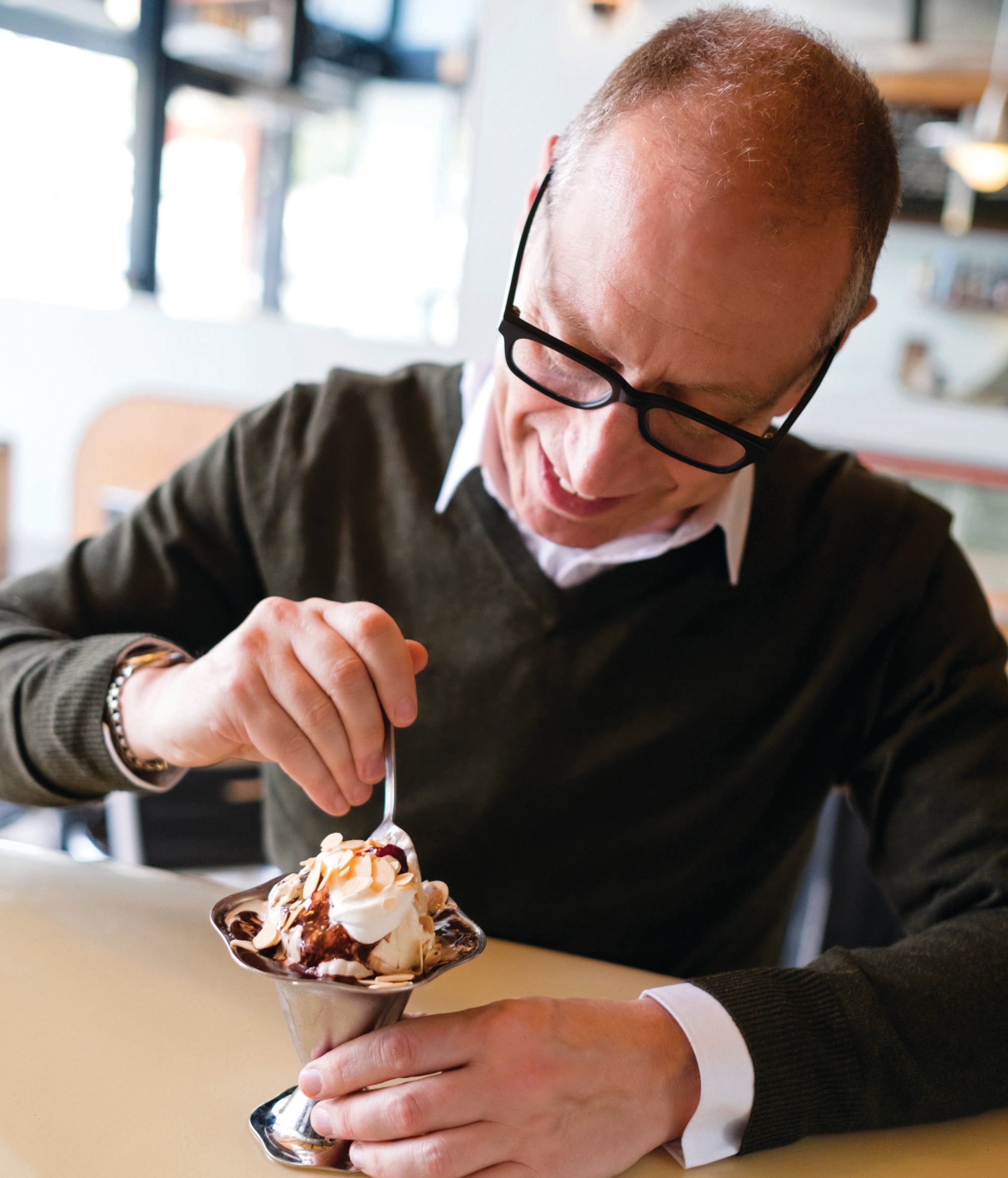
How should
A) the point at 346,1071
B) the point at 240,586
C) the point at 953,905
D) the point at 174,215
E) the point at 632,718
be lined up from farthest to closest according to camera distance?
1. the point at 174,215
2. the point at 240,586
3. the point at 632,718
4. the point at 953,905
5. the point at 346,1071

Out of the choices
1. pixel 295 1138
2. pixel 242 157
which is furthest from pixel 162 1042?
pixel 242 157

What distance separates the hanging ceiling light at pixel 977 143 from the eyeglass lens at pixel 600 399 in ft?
13.2

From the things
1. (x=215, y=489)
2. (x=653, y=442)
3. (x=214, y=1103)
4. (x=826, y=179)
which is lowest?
(x=214, y=1103)

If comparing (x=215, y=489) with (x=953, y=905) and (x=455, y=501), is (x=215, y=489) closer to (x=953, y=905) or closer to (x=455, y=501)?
(x=455, y=501)

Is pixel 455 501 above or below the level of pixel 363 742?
above

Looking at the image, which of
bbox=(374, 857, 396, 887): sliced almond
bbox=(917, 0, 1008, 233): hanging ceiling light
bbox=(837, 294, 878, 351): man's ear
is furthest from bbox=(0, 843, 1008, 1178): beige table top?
bbox=(917, 0, 1008, 233): hanging ceiling light

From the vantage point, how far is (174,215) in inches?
255

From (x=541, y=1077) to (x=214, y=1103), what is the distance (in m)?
0.24

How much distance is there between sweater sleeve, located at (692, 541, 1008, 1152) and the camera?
2.75ft

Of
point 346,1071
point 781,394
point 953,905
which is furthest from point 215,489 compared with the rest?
point 953,905

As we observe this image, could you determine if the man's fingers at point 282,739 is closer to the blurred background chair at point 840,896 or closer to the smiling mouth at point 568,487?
the smiling mouth at point 568,487

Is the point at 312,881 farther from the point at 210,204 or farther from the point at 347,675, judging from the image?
the point at 210,204

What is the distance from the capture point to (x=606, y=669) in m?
1.23

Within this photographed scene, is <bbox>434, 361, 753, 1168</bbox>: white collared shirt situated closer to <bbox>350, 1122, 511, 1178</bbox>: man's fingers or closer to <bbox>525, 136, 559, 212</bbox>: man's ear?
<bbox>525, 136, 559, 212</bbox>: man's ear
